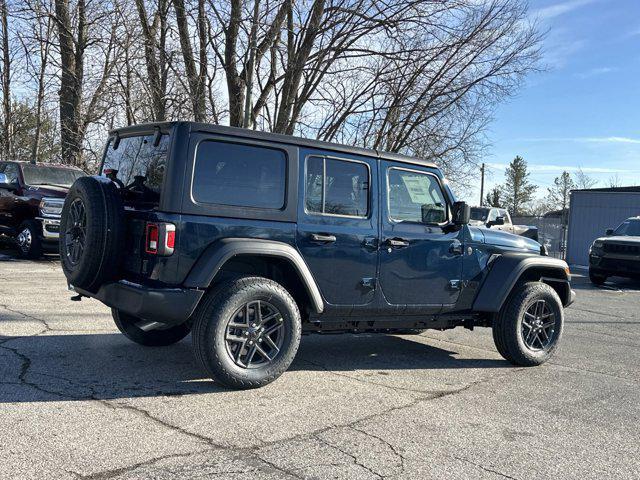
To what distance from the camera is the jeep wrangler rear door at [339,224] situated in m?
5.10

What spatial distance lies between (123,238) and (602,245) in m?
14.1

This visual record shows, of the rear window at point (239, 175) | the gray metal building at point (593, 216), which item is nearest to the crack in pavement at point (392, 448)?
the rear window at point (239, 175)

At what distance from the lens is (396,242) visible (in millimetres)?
5523

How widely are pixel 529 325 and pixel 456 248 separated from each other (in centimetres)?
116

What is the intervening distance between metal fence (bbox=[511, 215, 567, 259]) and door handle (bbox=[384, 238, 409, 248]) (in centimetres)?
2218

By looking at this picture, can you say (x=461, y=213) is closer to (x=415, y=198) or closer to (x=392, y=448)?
(x=415, y=198)

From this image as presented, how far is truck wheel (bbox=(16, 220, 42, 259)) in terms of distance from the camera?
41.3 feet

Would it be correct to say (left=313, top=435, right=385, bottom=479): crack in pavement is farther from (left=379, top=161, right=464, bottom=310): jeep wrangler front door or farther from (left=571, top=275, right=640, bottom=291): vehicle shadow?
(left=571, top=275, right=640, bottom=291): vehicle shadow

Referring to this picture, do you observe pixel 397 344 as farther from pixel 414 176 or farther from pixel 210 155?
pixel 210 155

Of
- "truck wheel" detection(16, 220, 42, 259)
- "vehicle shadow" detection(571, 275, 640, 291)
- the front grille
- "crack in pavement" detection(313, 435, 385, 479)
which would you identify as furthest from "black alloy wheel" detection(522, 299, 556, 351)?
the front grille

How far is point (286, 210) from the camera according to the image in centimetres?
497

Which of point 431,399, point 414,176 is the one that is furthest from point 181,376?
point 414,176

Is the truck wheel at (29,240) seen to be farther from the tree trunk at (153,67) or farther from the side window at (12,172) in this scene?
the tree trunk at (153,67)

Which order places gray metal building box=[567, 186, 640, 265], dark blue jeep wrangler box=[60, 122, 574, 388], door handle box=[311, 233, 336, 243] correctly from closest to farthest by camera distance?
dark blue jeep wrangler box=[60, 122, 574, 388], door handle box=[311, 233, 336, 243], gray metal building box=[567, 186, 640, 265]
